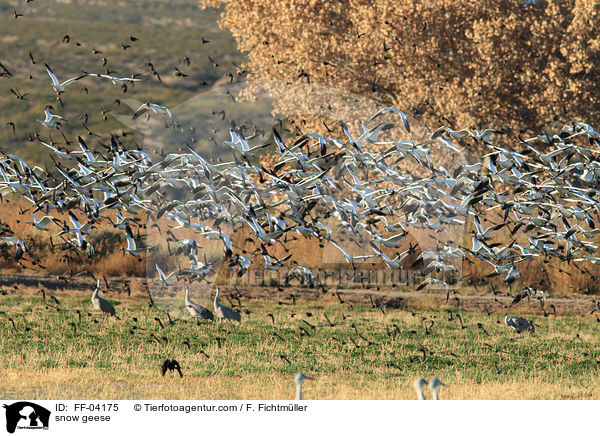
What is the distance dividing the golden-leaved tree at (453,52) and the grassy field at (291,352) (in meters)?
8.28

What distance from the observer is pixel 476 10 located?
28.3 m

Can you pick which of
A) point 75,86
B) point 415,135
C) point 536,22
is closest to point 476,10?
point 536,22

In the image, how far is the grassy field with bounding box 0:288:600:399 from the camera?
15.3 m

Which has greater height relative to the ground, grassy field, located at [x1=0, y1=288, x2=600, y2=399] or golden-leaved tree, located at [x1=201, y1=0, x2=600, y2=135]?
golden-leaved tree, located at [x1=201, y1=0, x2=600, y2=135]

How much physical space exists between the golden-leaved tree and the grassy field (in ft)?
27.2

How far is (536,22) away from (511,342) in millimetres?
12784

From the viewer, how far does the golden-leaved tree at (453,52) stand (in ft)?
92.5
